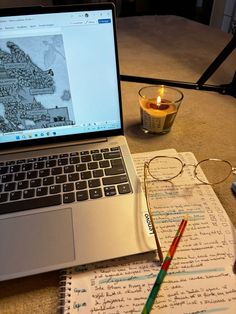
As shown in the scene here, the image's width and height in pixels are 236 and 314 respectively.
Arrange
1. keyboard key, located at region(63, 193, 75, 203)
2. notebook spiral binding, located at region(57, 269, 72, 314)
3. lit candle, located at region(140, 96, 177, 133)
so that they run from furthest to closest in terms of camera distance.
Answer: lit candle, located at region(140, 96, 177, 133)
keyboard key, located at region(63, 193, 75, 203)
notebook spiral binding, located at region(57, 269, 72, 314)

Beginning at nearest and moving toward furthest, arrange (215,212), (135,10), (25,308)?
1. (25,308)
2. (215,212)
3. (135,10)

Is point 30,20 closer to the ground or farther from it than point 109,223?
farther from it

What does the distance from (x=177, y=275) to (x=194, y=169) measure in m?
0.23

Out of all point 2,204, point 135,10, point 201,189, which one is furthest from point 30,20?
point 135,10

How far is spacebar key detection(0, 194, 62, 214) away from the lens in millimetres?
452

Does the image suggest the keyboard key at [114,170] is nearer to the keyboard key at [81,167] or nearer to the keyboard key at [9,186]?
the keyboard key at [81,167]

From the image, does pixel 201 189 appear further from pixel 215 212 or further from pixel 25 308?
pixel 25 308

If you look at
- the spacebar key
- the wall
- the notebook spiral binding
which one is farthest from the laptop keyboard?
the wall

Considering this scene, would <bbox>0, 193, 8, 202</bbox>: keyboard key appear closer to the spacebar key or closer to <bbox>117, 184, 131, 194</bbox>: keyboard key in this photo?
the spacebar key

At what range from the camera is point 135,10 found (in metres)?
2.67

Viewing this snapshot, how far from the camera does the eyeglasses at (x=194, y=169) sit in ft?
1.80

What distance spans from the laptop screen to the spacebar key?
139 mm

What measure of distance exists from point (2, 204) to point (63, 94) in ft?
0.70

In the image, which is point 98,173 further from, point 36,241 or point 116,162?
point 36,241
